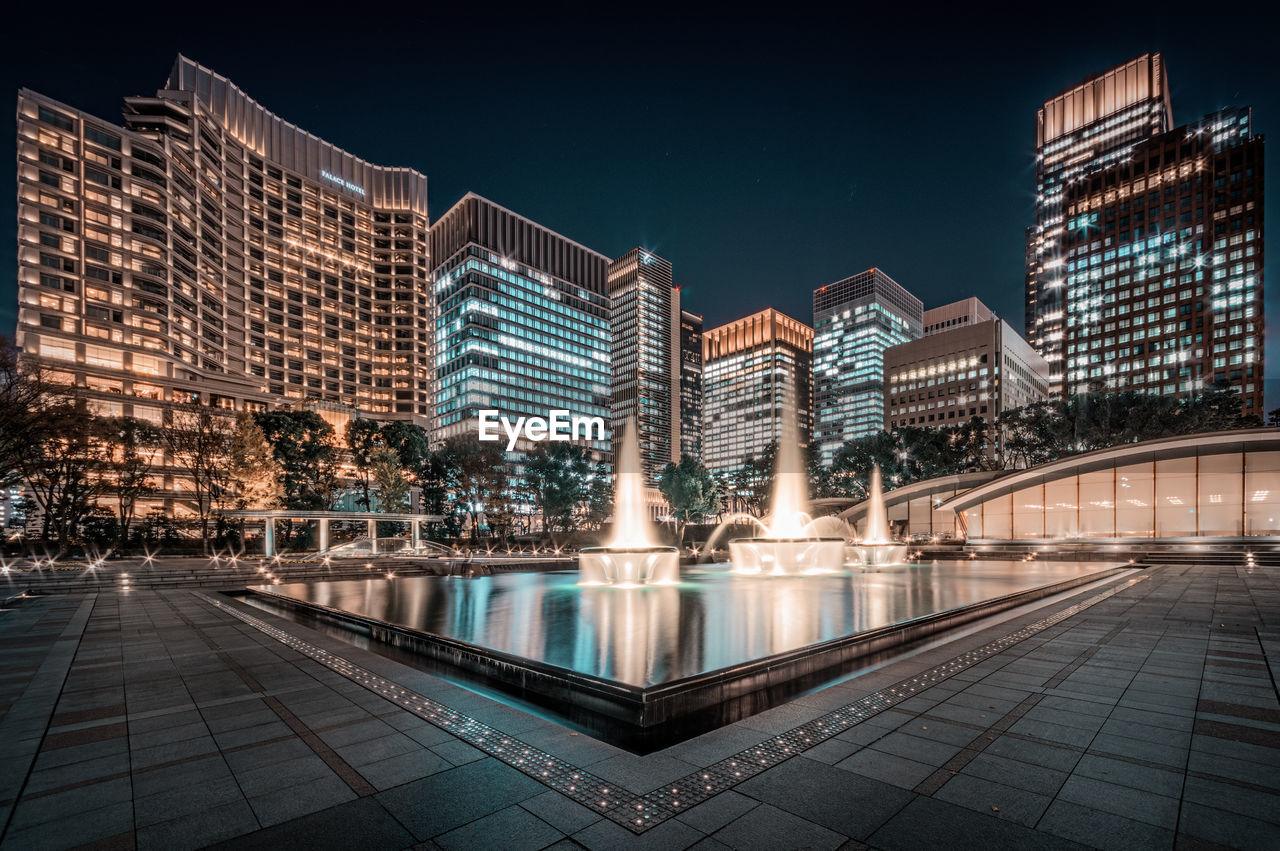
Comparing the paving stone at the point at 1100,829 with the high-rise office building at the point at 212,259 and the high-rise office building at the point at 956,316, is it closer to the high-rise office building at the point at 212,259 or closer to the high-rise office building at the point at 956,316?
the high-rise office building at the point at 212,259

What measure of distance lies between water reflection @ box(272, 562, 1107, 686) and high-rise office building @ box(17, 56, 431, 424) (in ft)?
208

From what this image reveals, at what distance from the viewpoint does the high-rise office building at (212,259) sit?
2552 inches

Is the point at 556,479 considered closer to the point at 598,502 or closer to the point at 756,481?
the point at 598,502

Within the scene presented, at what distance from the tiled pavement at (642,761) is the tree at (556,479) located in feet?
176

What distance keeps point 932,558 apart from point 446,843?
39.1m

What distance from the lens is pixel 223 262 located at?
305ft

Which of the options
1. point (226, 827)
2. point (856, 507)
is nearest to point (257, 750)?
point (226, 827)

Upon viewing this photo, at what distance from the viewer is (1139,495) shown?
4003 cm

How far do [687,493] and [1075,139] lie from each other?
615ft

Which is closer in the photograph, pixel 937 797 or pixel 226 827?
pixel 226 827

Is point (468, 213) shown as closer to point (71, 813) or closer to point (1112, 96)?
point (71, 813)

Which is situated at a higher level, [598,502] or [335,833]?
[335,833]

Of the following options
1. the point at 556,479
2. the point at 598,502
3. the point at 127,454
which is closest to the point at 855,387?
the point at 598,502

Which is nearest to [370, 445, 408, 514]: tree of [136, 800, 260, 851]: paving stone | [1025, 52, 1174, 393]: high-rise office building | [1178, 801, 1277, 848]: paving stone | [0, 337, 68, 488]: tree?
[0, 337, 68, 488]: tree
